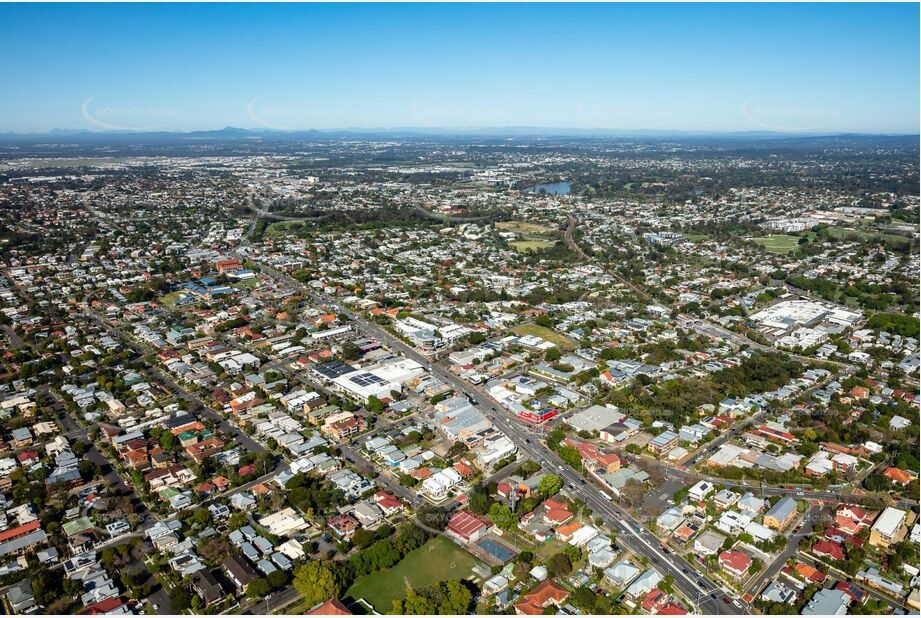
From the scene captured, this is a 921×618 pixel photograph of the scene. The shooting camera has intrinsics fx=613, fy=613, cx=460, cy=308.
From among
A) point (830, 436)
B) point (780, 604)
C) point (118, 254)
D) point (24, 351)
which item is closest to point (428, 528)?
point (780, 604)

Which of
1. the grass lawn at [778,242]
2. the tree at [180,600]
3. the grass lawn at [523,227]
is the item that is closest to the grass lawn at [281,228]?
the grass lawn at [523,227]

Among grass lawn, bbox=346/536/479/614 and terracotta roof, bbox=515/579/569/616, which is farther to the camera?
grass lawn, bbox=346/536/479/614

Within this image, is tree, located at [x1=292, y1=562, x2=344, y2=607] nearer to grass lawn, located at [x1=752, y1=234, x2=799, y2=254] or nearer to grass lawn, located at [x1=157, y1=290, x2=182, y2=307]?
grass lawn, located at [x1=157, y1=290, x2=182, y2=307]

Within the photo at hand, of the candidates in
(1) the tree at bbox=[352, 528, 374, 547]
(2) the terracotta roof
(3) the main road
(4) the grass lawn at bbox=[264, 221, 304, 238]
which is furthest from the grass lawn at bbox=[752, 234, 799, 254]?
(1) the tree at bbox=[352, 528, 374, 547]

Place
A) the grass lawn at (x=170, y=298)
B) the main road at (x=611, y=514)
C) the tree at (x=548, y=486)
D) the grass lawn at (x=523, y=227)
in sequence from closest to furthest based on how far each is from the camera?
the main road at (x=611, y=514)
the tree at (x=548, y=486)
the grass lawn at (x=170, y=298)
the grass lawn at (x=523, y=227)

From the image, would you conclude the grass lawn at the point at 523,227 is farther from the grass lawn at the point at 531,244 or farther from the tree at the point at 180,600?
the tree at the point at 180,600

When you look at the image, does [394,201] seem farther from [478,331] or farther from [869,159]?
[869,159]

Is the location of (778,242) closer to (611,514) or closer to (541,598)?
(611,514)
